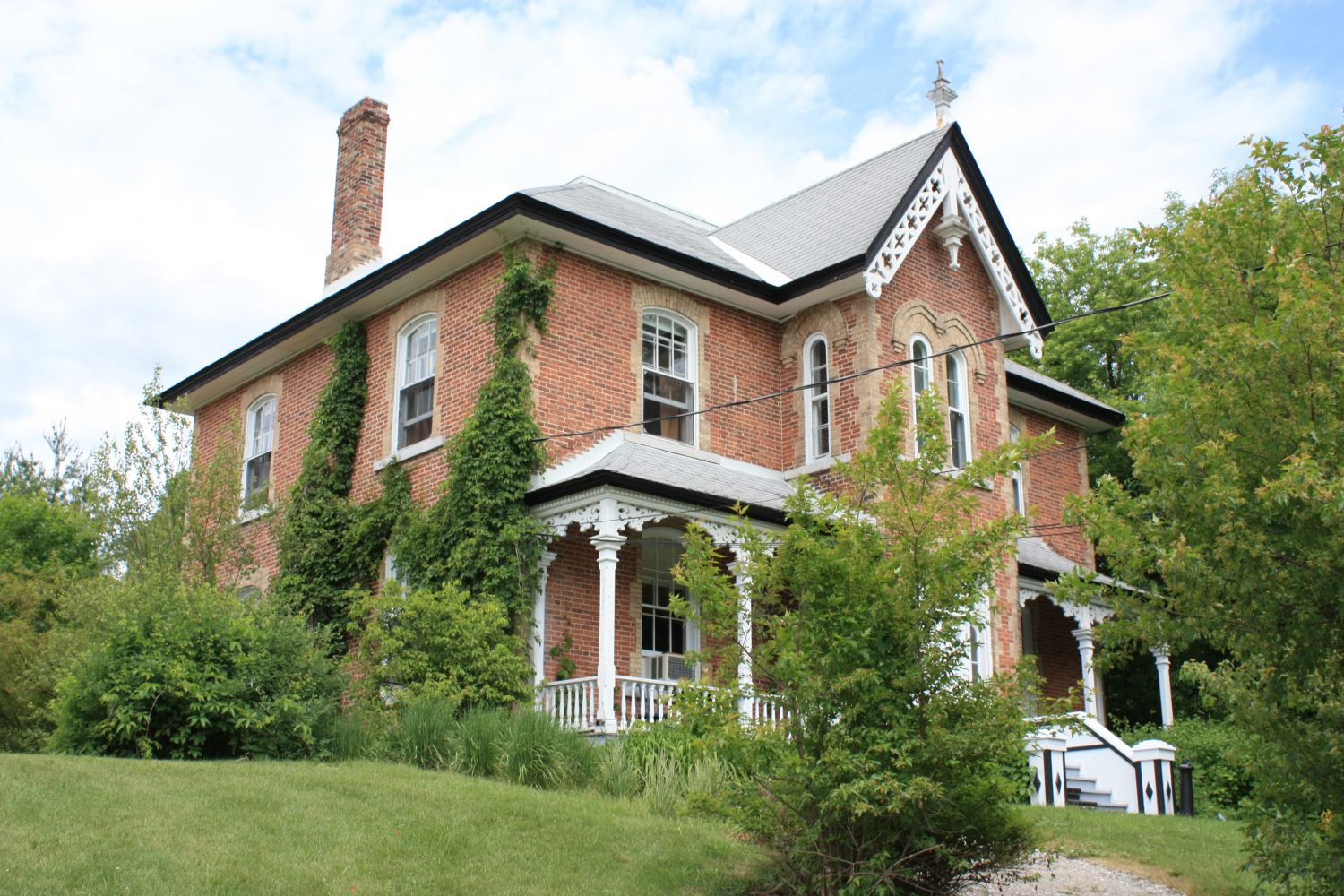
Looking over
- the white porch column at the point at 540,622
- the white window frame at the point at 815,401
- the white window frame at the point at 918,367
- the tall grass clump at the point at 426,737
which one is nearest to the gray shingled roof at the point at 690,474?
the white window frame at the point at 815,401

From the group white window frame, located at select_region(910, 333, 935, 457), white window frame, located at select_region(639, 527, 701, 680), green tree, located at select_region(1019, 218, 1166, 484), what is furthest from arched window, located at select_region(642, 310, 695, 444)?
green tree, located at select_region(1019, 218, 1166, 484)

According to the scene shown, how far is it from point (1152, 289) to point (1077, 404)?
1062cm

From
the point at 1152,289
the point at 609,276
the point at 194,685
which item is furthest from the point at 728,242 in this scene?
the point at 1152,289

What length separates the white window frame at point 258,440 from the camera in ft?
70.7

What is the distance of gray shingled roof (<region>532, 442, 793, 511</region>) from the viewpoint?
15938mm

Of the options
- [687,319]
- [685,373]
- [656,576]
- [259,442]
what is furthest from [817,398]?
[259,442]

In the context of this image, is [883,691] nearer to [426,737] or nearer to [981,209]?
[426,737]

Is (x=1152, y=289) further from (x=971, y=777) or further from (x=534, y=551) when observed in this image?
(x=971, y=777)

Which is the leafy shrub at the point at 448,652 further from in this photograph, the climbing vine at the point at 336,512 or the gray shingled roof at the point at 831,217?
the gray shingled roof at the point at 831,217

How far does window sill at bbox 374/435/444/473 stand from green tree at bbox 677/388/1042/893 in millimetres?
9161


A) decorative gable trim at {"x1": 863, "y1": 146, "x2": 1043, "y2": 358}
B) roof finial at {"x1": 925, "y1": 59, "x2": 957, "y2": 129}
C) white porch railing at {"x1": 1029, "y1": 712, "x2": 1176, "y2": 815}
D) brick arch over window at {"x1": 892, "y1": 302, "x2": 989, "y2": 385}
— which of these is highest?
roof finial at {"x1": 925, "y1": 59, "x2": 957, "y2": 129}

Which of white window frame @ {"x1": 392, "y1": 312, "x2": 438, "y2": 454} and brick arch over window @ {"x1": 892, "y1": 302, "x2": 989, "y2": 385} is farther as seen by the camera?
brick arch over window @ {"x1": 892, "y1": 302, "x2": 989, "y2": 385}

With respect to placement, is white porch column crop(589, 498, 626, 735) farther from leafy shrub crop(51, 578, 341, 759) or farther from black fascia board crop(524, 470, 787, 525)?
leafy shrub crop(51, 578, 341, 759)

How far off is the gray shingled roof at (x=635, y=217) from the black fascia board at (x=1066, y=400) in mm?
6057
